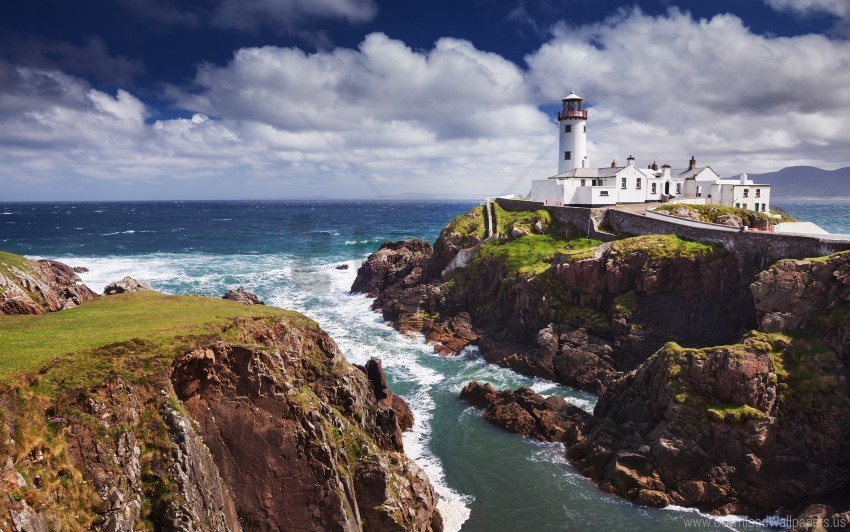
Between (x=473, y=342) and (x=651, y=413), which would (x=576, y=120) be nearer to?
(x=473, y=342)

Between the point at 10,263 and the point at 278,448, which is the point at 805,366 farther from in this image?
the point at 10,263

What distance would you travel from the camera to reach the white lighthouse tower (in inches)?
2689

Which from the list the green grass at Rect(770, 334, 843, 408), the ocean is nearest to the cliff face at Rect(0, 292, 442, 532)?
the ocean

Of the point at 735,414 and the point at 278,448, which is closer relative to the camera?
the point at 278,448

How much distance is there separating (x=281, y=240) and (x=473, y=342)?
3221 inches

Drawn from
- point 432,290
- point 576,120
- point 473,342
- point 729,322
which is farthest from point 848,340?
point 576,120

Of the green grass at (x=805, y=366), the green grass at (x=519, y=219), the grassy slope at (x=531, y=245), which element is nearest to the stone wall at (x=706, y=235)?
the green grass at (x=519, y=219)

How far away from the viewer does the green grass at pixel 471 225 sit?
206ft

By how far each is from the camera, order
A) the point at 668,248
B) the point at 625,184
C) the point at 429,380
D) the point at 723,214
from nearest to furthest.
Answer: the point at 429,380, the point at 668,248, the point at 723,214, the point at 625,184

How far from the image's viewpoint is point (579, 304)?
4238cm

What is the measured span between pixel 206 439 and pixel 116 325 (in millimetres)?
6085

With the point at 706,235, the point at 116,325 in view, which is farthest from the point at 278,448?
the point at 706,235

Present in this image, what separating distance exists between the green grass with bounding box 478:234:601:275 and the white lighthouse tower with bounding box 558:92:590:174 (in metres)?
18.1

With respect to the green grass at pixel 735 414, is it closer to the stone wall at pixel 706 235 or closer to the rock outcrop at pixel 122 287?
the stone wall at pixel 706 235
